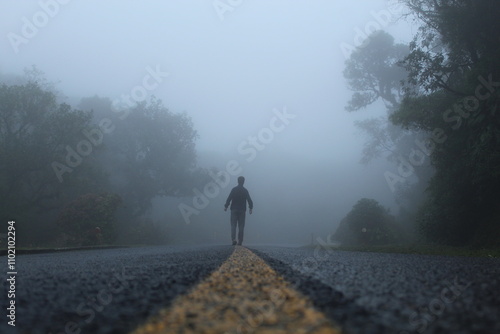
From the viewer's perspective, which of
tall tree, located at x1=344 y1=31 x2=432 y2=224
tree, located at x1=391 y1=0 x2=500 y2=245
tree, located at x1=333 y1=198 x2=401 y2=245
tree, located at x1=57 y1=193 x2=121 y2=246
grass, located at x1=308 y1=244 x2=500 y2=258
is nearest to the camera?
grass, located at x1=308 y1=244 x2=500 y2=258

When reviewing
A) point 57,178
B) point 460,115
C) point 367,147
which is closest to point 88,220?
point 57,178

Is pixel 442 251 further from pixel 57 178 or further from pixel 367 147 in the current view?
pixel 367 147

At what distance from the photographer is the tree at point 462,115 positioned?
478 inches

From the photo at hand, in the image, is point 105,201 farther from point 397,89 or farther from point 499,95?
point 397,89

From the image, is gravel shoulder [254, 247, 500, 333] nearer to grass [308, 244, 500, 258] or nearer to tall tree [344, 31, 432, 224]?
grass [308, 244, 500, 258]

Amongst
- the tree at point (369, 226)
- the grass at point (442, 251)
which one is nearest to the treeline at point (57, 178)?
the tree at point (369, 226)

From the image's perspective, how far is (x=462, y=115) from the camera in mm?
13016

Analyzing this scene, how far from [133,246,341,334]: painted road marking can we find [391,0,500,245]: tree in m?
11.3

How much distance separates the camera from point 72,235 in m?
23.0

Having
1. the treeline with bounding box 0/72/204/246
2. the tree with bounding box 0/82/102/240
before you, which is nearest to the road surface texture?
the treeline with bounding box 0/72/204/246

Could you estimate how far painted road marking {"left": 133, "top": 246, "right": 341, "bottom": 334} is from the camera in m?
1.47

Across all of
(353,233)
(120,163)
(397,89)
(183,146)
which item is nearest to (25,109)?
(120,163)

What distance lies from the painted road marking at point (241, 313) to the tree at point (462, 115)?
11.3 meters

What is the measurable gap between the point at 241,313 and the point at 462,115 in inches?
515
